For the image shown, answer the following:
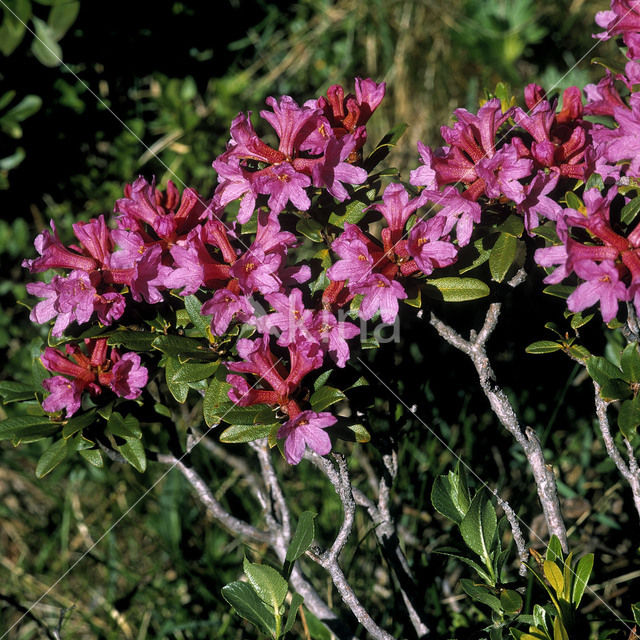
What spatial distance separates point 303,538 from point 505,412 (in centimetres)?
49

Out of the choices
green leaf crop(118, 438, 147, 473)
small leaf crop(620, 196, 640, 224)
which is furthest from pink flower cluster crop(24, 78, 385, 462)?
small leaf crop(620, 196, 640, 224)

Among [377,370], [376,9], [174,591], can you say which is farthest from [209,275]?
[376,9]

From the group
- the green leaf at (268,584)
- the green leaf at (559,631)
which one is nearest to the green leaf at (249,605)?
the green leaf at (268,584)

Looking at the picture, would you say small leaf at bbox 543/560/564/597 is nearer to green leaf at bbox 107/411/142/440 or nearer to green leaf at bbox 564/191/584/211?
green leaf at bbox 564/191/584/211

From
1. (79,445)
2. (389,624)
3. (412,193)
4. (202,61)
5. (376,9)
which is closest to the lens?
(79,445)

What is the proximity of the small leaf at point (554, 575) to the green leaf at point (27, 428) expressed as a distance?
1008 millimetres

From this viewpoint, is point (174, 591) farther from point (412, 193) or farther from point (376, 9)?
point (376, 9)

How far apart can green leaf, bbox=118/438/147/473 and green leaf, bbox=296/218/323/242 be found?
55cm

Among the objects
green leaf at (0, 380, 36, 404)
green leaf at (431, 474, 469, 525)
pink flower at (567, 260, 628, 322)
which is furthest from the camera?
green leaf at (0, 380, 36, 404)

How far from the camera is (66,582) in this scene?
2455mm

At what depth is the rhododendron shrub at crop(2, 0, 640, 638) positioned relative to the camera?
3.92 feet

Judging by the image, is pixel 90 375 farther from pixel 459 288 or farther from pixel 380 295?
pixel 459 288

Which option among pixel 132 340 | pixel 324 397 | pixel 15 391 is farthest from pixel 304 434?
pixel 15 391

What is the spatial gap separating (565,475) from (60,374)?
5.78 feet
